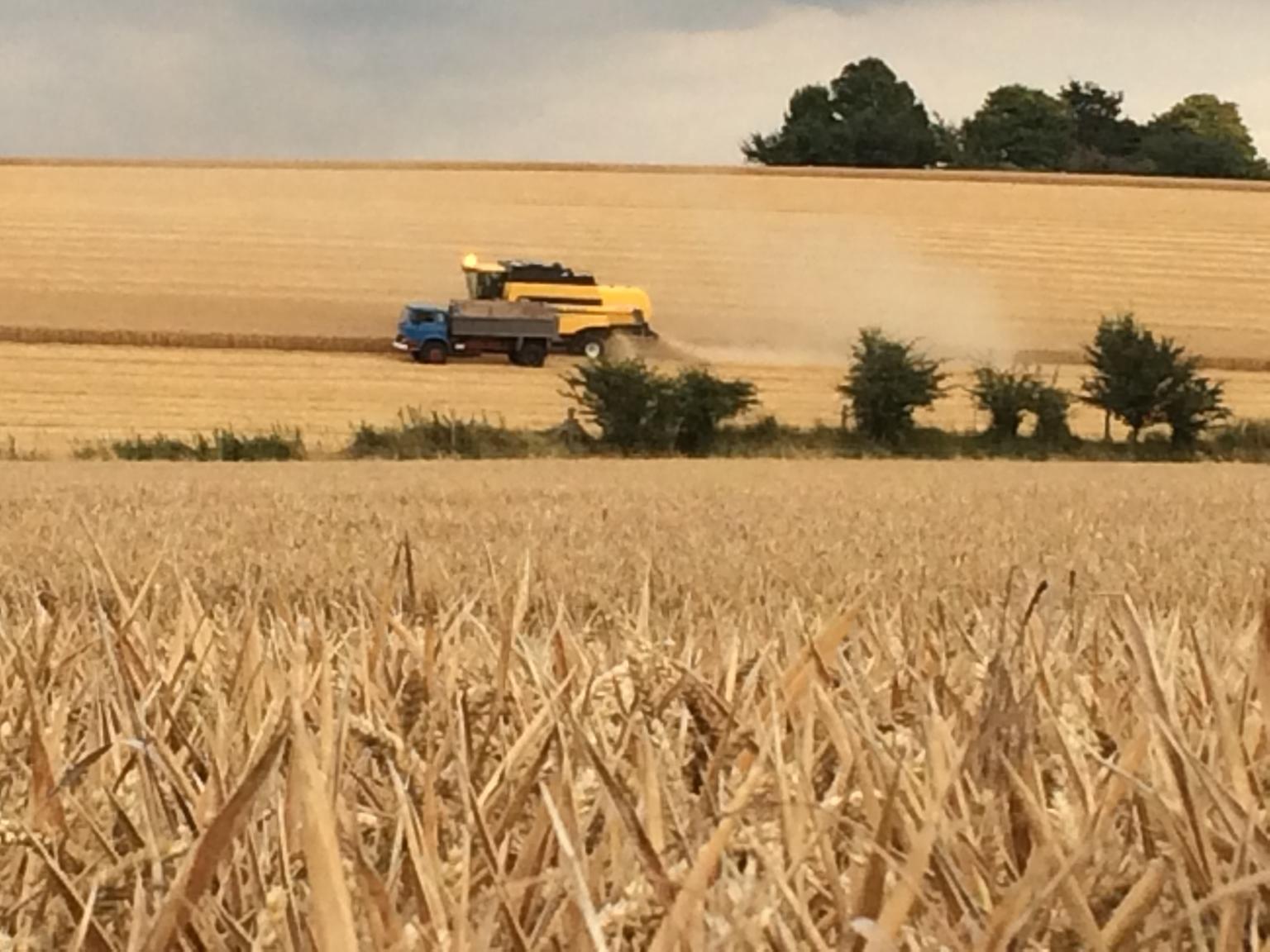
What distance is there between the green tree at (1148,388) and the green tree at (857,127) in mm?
32748

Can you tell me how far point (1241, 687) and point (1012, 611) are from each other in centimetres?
136

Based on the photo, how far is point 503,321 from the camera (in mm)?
30797

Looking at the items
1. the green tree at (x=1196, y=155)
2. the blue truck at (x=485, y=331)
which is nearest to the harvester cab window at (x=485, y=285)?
the blue truck at (x=485, y=331)

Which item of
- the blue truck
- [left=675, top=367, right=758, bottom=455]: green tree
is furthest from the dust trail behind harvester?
[left=675, top=367, right=758, bottom=455]: green tree

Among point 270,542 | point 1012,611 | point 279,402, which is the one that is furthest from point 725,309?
point 1012,611

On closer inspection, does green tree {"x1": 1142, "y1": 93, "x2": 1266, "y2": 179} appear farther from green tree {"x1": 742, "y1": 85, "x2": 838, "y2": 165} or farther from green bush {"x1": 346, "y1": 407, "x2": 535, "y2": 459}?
green bush {"x1": 346, "y1": 407, "x2": 535, "y2": 459}

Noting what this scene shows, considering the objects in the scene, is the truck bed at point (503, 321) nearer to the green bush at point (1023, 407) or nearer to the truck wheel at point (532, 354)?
the truck wheel at point (532, 354)

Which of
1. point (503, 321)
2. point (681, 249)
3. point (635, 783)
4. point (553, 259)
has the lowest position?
point (635, 783)

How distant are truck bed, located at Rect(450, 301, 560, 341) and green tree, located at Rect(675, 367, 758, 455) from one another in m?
4.32

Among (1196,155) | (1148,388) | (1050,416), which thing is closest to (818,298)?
(1148,388)

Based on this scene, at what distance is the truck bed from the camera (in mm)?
30844

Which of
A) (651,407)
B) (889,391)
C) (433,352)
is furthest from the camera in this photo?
(433,352)

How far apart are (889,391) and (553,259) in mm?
14725

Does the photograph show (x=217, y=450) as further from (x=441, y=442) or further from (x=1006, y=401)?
(x=1006, y=401)
